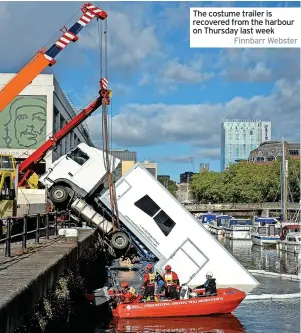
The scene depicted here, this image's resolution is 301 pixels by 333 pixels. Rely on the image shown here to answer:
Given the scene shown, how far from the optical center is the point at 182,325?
58.9 ft

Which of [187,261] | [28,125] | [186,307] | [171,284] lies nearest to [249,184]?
[28,125]

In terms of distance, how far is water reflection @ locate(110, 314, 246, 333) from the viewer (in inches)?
683

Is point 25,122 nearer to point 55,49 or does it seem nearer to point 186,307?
point 55,49

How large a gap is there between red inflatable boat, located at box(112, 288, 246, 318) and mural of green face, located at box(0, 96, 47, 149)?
34473 mm

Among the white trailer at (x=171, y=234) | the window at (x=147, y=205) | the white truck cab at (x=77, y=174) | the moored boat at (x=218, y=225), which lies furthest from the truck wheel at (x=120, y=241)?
the moored boat at (x=218, y=225)

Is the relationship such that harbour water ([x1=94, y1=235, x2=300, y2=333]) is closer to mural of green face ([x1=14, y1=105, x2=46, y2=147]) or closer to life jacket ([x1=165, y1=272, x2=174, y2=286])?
life jacket ([x1=165, y1=272, x2=174, y2=286])

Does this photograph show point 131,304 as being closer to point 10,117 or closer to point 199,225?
point 199,225

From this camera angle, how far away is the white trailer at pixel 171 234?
2150cm

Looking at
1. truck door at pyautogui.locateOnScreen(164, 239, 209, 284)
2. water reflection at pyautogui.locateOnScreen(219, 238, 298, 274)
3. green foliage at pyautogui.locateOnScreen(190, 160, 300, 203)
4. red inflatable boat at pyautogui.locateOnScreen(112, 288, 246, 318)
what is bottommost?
water reflection at pyautogui.locateOnScreen(219, 238, 298, 274)

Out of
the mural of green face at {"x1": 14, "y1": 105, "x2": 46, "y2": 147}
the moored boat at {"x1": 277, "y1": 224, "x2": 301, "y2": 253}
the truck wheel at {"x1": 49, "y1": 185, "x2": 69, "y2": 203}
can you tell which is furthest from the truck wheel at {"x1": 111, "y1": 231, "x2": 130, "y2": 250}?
the mural of green face at {"x1": 14, "y1": 105, "x2": 46, "y2": 147}

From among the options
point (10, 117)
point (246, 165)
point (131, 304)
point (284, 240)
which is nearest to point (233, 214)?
point (246, 165)

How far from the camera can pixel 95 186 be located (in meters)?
24.3

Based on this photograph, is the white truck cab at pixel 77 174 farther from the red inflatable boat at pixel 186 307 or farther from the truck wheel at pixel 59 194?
the red inflatable boat at pixel 186 307

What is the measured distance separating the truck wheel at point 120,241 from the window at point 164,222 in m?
1.50
